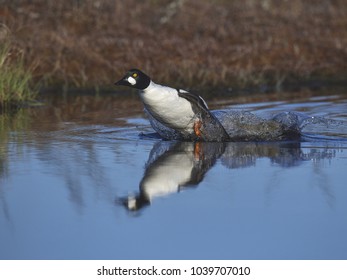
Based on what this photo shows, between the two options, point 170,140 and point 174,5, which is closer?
point 170,140

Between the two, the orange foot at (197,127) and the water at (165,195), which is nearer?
the water at (165,195)

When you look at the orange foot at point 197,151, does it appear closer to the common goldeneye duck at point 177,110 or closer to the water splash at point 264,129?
the common goldeneye duck at point 177,110

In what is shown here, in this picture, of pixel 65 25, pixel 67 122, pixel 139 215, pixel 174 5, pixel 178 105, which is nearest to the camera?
pixel 139 215

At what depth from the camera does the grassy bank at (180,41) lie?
Result: 15.4 metres

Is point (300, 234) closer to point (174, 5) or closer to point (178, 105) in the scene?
point (178, 105)

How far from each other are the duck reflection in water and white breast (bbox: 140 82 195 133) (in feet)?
0.71

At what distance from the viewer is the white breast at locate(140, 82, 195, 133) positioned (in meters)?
9.17

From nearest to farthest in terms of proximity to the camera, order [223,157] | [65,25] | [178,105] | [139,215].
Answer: [139,215] < [223,157] < [178,105] < [65,25]

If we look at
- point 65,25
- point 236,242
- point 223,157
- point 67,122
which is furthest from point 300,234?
point 65,25

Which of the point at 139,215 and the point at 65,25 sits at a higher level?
the point at 65,25

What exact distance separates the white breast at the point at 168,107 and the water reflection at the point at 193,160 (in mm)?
217

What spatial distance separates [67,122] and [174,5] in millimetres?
9316

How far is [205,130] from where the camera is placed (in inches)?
369

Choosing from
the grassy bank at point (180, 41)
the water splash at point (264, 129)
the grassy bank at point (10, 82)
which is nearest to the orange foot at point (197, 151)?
the water splash at point (264, 129)
